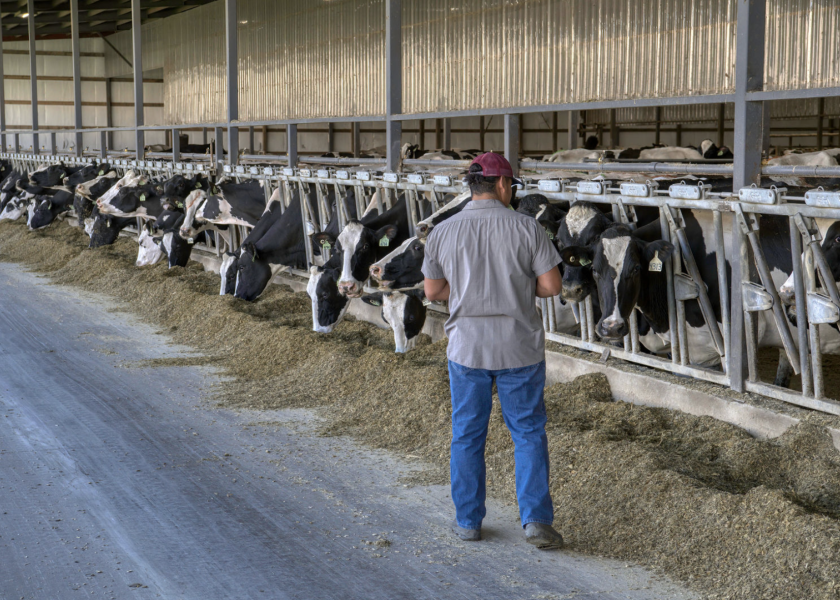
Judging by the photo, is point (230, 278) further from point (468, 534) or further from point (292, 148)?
point (468, 534)

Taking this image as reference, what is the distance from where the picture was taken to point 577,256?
6.09m

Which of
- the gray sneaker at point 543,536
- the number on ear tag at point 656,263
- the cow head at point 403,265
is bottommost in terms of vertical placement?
the gray sneaker at point 543,536

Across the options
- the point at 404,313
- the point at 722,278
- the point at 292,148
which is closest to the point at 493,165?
the point at 722,278

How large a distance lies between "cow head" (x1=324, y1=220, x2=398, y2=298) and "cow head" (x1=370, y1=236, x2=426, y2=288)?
356 millimetres

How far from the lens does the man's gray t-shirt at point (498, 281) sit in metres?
4.17

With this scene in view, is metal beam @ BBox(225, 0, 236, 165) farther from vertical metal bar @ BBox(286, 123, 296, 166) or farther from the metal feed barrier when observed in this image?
the metal feed barrier

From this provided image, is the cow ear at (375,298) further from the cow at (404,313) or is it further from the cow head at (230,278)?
the cow head at (230,278)

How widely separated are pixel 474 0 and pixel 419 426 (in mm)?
4660

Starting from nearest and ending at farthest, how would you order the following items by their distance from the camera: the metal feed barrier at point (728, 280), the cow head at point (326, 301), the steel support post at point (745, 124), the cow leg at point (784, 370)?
the metal feed barrier at point (728, 280), the steel support post at point (745, 124), the cow leg at point (784, 370), the cow head at point (326, 301)

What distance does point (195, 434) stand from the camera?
6.13m

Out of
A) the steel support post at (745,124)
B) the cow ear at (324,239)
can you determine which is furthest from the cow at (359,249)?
the steel support post at (745,124)

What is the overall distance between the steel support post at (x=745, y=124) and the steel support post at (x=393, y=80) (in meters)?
4.20

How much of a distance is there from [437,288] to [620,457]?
133 centimetres

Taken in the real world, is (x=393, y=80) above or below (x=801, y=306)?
above
